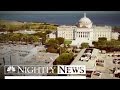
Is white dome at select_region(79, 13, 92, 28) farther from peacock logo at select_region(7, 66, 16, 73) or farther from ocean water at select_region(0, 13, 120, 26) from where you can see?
peacock logo at select_region(7, 66, 16, 73)

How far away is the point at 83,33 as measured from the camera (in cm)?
492

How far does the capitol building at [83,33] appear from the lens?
487 centimetres

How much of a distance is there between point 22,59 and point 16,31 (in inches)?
13.2

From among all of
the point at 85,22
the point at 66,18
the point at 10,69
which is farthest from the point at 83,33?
the point at 10,69

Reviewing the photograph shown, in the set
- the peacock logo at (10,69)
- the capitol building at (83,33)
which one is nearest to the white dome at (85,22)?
the capitol building at (83,33)

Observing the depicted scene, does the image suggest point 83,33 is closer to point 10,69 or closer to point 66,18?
point 66,18

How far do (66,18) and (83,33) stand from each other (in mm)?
271

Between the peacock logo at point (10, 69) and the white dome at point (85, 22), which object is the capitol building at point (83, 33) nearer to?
the white dome at point (85, 22)

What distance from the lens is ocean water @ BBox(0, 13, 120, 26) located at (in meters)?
4.84

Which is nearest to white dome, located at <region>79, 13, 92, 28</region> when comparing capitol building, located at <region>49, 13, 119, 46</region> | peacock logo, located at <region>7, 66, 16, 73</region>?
capitol building, located at <region>49, 13, 119, 46</region>

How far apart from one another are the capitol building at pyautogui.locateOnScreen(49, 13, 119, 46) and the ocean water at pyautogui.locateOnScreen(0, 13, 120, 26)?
2.0 inches
